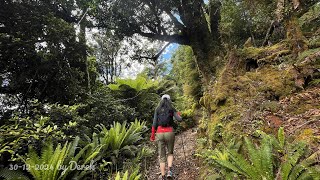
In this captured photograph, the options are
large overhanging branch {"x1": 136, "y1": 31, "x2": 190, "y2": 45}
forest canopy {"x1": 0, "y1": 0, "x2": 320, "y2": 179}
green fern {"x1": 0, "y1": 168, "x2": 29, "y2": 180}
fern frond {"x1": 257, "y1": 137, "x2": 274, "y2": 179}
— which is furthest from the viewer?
large overhanging branch {"x1": 136, "y1": 31, "x2": 190, "y2": 45}

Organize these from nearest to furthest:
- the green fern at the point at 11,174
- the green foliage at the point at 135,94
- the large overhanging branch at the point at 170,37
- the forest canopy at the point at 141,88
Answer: the green fern at the point at 11,174 → the forest canopy at the point at 141,88 → the large overhanging branch at the point at 170,37 → the green foliage at the point at 135,94

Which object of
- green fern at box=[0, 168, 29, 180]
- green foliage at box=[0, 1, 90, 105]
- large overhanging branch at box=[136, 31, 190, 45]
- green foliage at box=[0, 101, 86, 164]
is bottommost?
green fern at box=[0, 168, 29, 180]

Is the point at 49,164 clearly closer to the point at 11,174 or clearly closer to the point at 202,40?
the point at 11,174

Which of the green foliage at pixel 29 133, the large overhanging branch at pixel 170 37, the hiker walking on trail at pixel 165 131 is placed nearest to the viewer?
the green foliage at pixel 29 133

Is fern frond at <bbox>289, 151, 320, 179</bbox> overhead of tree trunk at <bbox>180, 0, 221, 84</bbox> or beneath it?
beneath

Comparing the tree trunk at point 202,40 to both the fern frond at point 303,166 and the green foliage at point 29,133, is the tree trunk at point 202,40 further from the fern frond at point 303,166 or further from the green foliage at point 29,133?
the fern frond at point 303,166

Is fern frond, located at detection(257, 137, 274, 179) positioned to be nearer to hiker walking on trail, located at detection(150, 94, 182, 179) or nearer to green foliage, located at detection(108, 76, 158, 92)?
hiker walking on trail, located at detection(150, 94, 182, 179)

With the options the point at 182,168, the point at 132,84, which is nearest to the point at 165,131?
A: the point at 182,168

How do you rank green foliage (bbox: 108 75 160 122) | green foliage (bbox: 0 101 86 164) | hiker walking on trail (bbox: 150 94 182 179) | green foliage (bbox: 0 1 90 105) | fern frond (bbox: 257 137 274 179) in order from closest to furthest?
fern frond (bbox: 257 137 274 179) < green foliage (bbox: 0 101 86 164) < hiker walking on trail (bbox: 150 94 182 179) < green foliage (bbox: 0 1 90 105) < green foliage (bbox: 108 75 160 122)

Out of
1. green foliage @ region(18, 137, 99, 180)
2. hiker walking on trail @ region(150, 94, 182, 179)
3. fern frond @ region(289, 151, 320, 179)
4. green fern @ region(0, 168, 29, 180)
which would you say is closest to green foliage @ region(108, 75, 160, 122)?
hiker walking on trail @ region(150, 94, 182, 179)

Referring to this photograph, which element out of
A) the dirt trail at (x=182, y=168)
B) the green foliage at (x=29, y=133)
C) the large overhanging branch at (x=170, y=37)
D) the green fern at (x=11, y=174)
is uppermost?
the large overhanging branch at (x=170, y=37)

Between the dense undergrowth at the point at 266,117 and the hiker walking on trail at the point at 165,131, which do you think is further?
A: the hiker walking on trail at the point at 165,131

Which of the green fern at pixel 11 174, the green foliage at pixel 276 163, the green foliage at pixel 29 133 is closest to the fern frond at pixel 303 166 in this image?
the green foliage at pixel 276 163

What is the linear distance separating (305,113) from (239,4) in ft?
29.0
